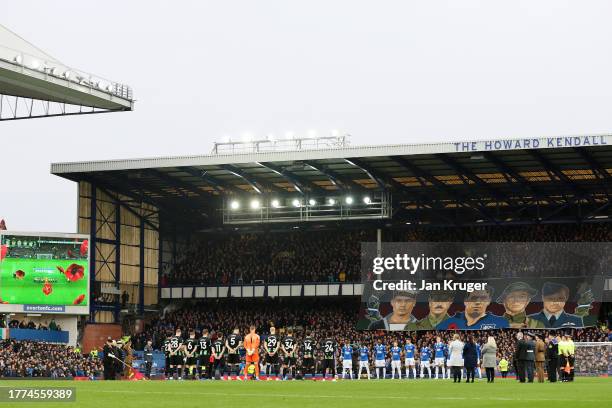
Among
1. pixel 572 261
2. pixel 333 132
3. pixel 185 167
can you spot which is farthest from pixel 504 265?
pixel 185 167

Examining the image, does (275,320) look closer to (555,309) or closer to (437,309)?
(437,309)

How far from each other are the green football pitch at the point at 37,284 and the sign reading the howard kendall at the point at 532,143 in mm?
22747

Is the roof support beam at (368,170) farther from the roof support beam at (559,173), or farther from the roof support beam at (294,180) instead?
the roof support beam at (559,173)

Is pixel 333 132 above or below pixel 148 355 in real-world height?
above

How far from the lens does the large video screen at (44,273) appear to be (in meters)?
58.4

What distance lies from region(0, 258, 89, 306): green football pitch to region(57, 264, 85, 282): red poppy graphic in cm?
16

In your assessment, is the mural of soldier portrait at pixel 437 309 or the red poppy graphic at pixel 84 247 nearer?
the mural of soldier portrait at pixel 437 309

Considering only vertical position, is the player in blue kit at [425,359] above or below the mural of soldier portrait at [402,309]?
Result: below

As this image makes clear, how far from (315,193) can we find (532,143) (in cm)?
1469

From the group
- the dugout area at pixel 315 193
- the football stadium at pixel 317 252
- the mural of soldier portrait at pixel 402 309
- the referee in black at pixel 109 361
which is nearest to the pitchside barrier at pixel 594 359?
the football stadium at pixel 317 252

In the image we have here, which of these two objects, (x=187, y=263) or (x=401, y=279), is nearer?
(x=401, y=279)

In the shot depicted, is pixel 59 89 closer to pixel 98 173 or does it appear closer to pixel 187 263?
pixel 98 173

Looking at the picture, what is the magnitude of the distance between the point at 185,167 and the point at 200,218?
9909mm

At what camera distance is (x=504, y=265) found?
5825 centimetres
